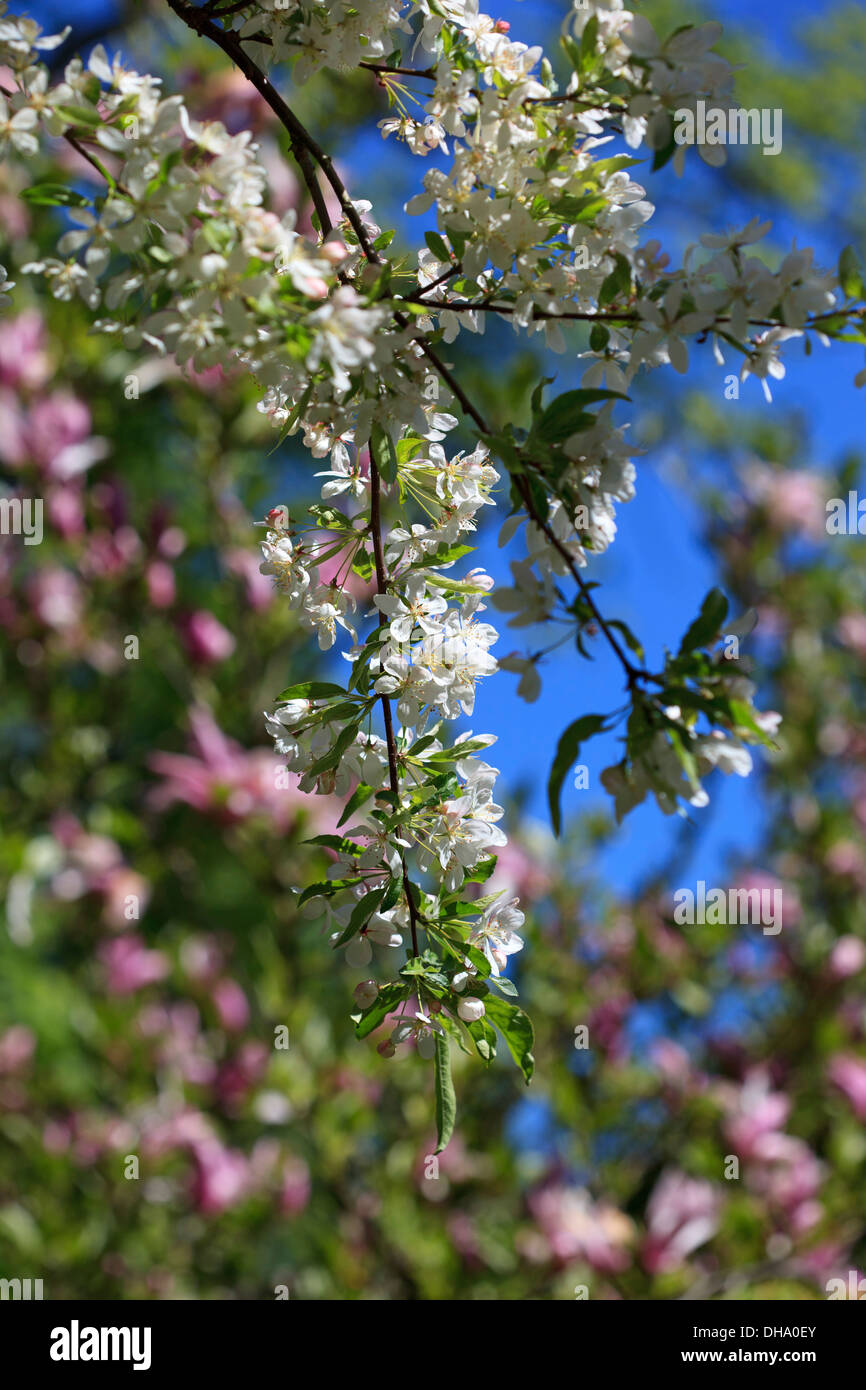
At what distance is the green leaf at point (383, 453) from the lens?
48 centimetres

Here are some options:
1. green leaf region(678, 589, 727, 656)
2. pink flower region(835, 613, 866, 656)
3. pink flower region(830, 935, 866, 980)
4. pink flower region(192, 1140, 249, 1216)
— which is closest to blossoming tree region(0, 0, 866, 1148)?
green leaf region(678, 589, 727, 656)

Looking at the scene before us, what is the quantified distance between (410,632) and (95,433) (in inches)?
77.6

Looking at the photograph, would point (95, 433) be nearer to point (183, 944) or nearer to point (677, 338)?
point (183, 944)

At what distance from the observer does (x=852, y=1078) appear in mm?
2037

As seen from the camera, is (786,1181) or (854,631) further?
(854,631)

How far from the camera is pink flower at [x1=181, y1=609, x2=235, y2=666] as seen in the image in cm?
185

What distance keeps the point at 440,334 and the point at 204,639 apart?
1.38 metres

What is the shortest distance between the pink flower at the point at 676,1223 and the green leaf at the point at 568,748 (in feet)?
5.24

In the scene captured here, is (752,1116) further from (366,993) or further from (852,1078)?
(366,993)

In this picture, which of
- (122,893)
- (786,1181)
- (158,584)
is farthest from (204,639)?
(786,1181)

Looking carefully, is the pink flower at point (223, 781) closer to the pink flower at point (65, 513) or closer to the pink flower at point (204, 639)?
the pink flower at point (204, 639)

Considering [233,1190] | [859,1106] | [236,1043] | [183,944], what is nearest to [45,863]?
[183,944]

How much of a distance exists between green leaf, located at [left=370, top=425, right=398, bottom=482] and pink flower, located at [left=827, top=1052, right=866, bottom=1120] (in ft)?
6.19

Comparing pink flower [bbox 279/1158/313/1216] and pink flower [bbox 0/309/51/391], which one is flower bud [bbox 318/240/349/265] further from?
pink flower [bbox 279/1158/313/1216]
